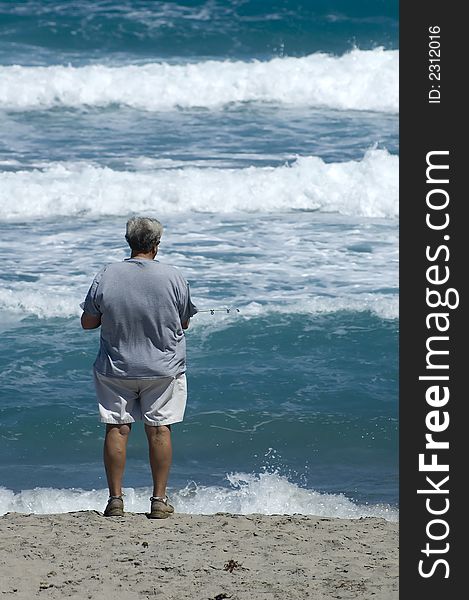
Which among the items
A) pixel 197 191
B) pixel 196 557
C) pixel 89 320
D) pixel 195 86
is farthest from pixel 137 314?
pixel 195 86

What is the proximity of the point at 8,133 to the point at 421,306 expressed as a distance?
45.6ft

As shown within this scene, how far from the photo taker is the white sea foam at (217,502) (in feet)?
22.2

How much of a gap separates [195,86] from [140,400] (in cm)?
1668

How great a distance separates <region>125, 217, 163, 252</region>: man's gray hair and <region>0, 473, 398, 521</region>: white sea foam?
1.74 metres

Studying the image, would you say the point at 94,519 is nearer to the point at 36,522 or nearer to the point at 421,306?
the point at 36,522

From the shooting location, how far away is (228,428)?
7.98m

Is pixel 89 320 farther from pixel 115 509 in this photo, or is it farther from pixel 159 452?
pixel 115 509

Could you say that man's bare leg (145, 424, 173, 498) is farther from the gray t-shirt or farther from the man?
the gray t-shirt

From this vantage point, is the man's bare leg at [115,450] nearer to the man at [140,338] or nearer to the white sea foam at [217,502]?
the man at [140,338]

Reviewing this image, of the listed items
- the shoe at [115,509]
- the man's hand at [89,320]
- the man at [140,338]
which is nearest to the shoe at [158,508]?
the shoe at [115,509]

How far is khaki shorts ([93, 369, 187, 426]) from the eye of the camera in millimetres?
5945

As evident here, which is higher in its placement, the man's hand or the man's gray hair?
the man's gray hair

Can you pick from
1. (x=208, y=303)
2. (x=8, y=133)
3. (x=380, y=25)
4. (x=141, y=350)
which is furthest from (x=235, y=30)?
(x=141, y=350)

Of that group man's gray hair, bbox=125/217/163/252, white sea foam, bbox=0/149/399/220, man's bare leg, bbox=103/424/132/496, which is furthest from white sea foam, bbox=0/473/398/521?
white sea foam, bbox=0/149/399/220
